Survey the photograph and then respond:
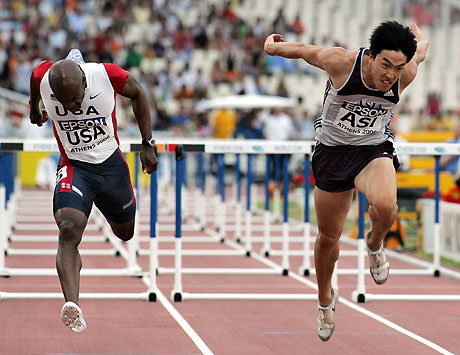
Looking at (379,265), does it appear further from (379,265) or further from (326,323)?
(326,323)

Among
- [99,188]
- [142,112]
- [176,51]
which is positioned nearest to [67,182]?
[99,188]

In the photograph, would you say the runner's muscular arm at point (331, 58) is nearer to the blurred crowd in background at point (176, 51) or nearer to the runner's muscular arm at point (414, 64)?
the runner's muscular arm at point (414, 64)

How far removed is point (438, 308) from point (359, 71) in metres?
3.23

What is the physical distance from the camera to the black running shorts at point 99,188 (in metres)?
6.17

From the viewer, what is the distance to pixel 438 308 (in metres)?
8.44

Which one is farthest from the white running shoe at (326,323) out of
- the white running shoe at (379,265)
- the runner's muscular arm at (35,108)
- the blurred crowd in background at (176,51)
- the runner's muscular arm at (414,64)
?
the blurred crowd in background at (176,51)

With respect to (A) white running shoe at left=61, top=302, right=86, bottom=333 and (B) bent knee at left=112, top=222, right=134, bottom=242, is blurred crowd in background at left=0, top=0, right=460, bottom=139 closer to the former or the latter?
(B) bent knee at left=112, top=222, right=134, bottom=242

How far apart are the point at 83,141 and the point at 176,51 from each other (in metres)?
23.9

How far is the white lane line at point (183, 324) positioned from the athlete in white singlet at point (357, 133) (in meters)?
0.80

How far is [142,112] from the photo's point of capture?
645 centimetres

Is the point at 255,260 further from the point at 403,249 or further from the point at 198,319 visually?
the point at 198,319

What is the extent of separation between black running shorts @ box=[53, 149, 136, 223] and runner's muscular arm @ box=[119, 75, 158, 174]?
223 mm

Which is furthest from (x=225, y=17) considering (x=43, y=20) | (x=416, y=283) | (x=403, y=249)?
(x=416, y=283)

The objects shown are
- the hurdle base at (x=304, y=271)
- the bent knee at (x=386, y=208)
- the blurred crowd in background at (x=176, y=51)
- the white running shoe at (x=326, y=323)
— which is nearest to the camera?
the bent knee at (x=386, y=208)
